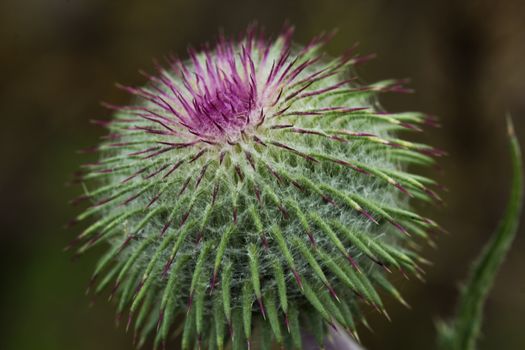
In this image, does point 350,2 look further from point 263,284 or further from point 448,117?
point 263,284

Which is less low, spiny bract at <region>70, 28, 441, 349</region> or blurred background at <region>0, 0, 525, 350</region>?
blurred background at <region>0, 0, 525, 350</region>

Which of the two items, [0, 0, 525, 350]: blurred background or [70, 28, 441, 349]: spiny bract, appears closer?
[70, 28, 441, 349]: spiny bract

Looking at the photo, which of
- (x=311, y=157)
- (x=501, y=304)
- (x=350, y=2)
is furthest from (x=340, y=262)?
(x=350, y=2)

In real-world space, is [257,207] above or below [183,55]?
below

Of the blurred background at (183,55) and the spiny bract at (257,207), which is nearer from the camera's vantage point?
the spiny bract at (257,207)

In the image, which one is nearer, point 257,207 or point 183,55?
point 257,207
